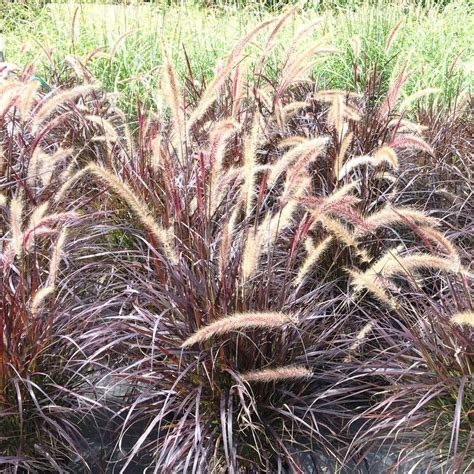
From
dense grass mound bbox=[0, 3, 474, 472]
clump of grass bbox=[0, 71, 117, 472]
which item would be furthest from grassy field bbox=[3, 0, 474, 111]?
clump of grass bbox=[0, 71, 117, 472]

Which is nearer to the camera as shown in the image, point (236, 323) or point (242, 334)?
point (236, 323)

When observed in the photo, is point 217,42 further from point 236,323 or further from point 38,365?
point 236,323

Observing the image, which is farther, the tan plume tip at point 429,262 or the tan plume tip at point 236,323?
the tan plume tip at point 429,262

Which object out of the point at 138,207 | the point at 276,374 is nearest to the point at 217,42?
the point at 138,207

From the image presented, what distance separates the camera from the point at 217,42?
6664mm

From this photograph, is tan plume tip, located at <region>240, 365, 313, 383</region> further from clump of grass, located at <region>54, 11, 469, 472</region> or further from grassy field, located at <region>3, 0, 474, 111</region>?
grassy field, located at <region>3, 0, 474, 111</region>

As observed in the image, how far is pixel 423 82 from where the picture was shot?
531 centimetres

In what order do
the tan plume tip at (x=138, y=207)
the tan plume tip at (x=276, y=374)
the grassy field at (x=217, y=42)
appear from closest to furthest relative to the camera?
1. the tan plume tip at (x=276, y=374)
2. the tan plume tip at (x=138, y=207)
3. the grassy field at (x=217, y=42)

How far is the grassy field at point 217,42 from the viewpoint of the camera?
562 cm

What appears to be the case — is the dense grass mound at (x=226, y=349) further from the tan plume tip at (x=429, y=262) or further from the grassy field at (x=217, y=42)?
the grassy field at (x=217, y=42)

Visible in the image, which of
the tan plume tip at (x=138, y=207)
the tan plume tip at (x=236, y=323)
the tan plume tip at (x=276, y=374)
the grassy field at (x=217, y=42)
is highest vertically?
the tan plume tip at (x=138, y=207)

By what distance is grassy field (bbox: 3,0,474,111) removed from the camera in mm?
5617

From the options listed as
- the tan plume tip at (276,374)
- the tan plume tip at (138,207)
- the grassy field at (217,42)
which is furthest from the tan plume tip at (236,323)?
the grassy field at (217,42)

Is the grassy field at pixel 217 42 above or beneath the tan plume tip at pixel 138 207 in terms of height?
beneath
